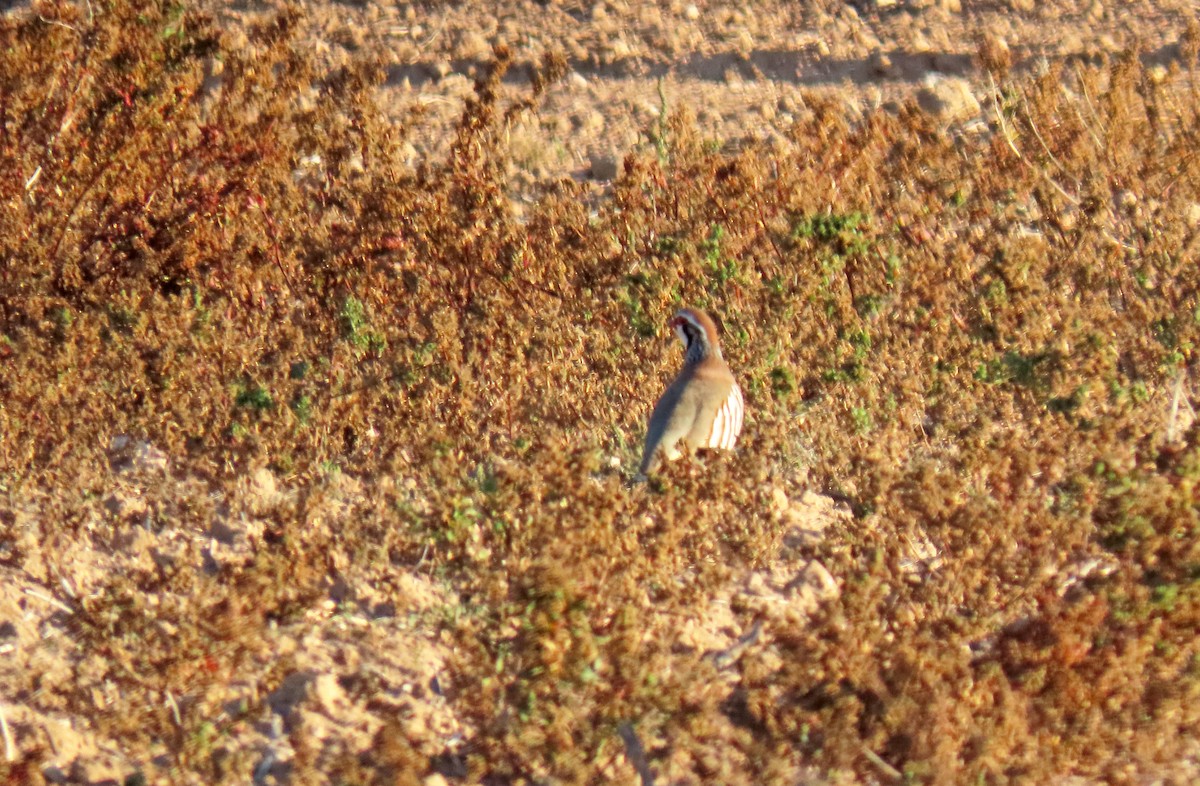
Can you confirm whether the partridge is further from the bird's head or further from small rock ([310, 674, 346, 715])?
small rock ([310, 674, 346, 715])

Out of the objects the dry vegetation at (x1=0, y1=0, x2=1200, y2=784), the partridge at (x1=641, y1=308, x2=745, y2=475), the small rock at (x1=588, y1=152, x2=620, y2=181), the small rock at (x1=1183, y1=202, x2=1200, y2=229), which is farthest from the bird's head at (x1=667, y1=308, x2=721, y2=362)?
the small rock at (x1=1183, y1=202, x2=1200, y2=229)

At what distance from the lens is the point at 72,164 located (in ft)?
18.6

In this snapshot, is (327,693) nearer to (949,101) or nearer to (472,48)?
(472,48)

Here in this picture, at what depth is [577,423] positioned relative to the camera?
17.4 ft

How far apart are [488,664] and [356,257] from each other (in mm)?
2322

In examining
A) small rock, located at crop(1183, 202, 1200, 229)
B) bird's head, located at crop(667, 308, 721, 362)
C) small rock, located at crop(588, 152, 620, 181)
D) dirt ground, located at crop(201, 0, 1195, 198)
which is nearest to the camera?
bird's head, located at crop(667, 308, 721, 362)

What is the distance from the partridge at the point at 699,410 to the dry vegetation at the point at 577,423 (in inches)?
7.1

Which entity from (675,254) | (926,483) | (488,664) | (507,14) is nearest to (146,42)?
(507,14)

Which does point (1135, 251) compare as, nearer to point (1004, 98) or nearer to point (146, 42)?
point (1004, 98)

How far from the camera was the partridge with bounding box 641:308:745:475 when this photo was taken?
16.2ft

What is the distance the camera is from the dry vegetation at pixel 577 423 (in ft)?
13.4

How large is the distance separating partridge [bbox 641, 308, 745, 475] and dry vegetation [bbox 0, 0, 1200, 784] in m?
0.18

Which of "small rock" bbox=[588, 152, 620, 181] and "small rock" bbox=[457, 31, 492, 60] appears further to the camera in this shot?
"small rock" bbox=[457, 31, 492, 60]

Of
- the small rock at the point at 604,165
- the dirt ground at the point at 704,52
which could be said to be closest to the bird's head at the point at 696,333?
the small rock at the point at 604,165
